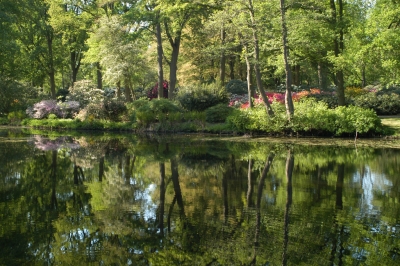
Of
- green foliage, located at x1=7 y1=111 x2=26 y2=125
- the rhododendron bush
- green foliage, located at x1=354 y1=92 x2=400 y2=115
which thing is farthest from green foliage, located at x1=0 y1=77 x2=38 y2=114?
green foliage, located at x1=354 y1=92 x2=400 y2=115

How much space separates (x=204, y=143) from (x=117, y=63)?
500 inches

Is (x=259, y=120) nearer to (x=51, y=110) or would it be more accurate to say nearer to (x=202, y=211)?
(x=202, y=211)

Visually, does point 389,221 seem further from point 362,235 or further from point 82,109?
point 82,109

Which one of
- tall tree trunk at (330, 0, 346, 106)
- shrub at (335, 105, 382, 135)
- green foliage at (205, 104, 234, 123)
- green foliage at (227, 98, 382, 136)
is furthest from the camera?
green foliage at (205, 104, 234, 123)

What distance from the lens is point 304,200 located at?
25.2 ft

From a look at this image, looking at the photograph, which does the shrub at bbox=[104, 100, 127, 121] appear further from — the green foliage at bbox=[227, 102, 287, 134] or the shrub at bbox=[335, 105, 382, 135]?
the shrub at bbox=[335, 105, 382, 135]

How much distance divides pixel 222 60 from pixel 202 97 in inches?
245

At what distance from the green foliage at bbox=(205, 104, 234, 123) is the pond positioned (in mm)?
11199

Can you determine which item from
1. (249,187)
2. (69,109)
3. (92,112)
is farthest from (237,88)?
(249,187)

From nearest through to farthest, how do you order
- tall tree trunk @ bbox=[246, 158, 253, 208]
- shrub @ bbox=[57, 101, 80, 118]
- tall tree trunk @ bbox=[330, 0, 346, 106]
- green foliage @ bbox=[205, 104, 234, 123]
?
tall tree trunk @ bbox=[246, 158, 253, 208] < tall tree trunk @ bbox=[330, 0, 346, 106] < green foliage @ bbox=[205, 104, 234, 123] < shrub @ bbox=[57, 101, 80, 118]

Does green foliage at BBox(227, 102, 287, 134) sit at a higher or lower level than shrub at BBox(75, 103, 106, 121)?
lower

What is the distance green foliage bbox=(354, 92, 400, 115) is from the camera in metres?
24.9

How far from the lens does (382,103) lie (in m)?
25.0

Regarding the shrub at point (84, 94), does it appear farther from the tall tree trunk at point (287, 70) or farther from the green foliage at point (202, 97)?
the tall tree trunk at point (287, 70)
